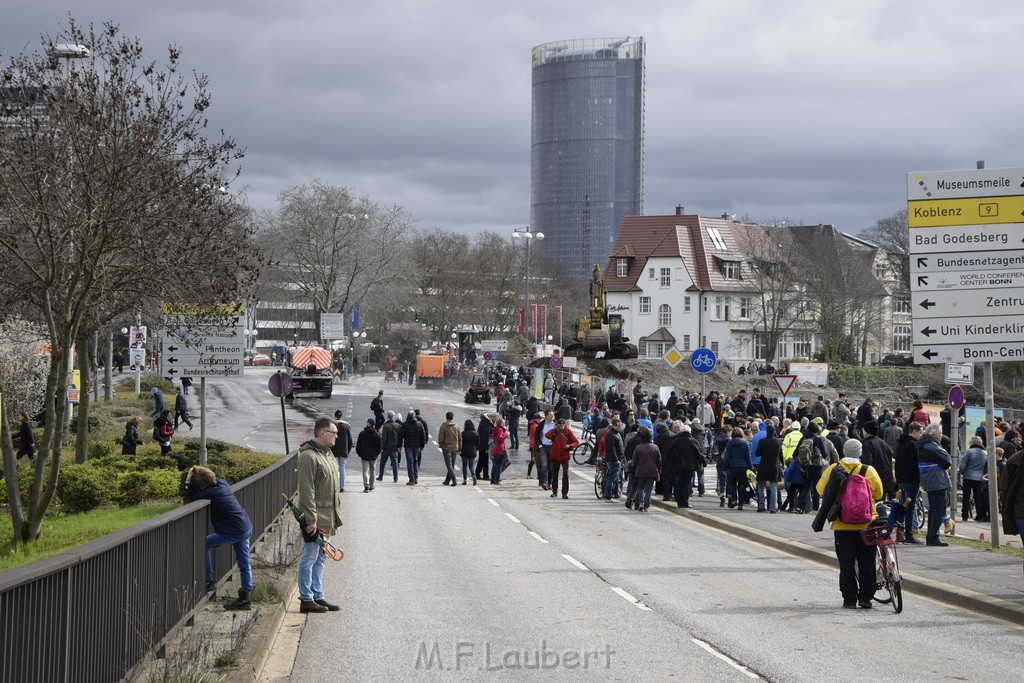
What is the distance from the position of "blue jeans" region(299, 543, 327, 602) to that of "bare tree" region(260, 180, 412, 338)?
69705 millimetres

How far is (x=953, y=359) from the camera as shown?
17531 mm

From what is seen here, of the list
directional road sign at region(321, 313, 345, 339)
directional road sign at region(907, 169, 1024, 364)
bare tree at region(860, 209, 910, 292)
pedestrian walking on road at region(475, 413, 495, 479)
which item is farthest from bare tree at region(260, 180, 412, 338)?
directional road sign at region(907, 169, 1024, 364)

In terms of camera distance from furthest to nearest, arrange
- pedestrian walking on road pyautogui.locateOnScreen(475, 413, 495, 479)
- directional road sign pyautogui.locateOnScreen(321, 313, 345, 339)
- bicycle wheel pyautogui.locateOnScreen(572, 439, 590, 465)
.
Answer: directional road sign pyautogui.locateOnScreen(321, 313, 345, 339), bicycle wheel pyautogui.locateOnScreen(572, 439, 590, 465), pedestrian walking on road pyautogui.locateOnScreen(475, 413, 495, 479)

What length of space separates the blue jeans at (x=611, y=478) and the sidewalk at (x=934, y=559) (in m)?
1.97

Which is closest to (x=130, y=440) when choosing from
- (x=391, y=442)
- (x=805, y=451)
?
Answer: (x=391, y=442)

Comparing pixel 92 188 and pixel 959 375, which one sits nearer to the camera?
pixel 92 188

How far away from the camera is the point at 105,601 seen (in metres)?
7.26

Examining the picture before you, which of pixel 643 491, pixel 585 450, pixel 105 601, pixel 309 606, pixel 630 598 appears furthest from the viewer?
pixel 585 450

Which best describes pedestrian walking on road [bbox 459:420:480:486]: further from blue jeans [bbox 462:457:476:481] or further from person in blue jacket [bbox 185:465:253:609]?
person in blue jacket [bbox 185:465:253:609]

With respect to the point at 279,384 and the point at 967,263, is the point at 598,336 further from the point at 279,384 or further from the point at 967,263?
the point at 967,263

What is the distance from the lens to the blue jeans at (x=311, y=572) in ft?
37.1

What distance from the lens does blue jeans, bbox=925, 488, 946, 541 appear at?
17.1 meters

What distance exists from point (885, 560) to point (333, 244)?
7294 centimetres

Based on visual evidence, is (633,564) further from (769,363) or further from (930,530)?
(769,363)
